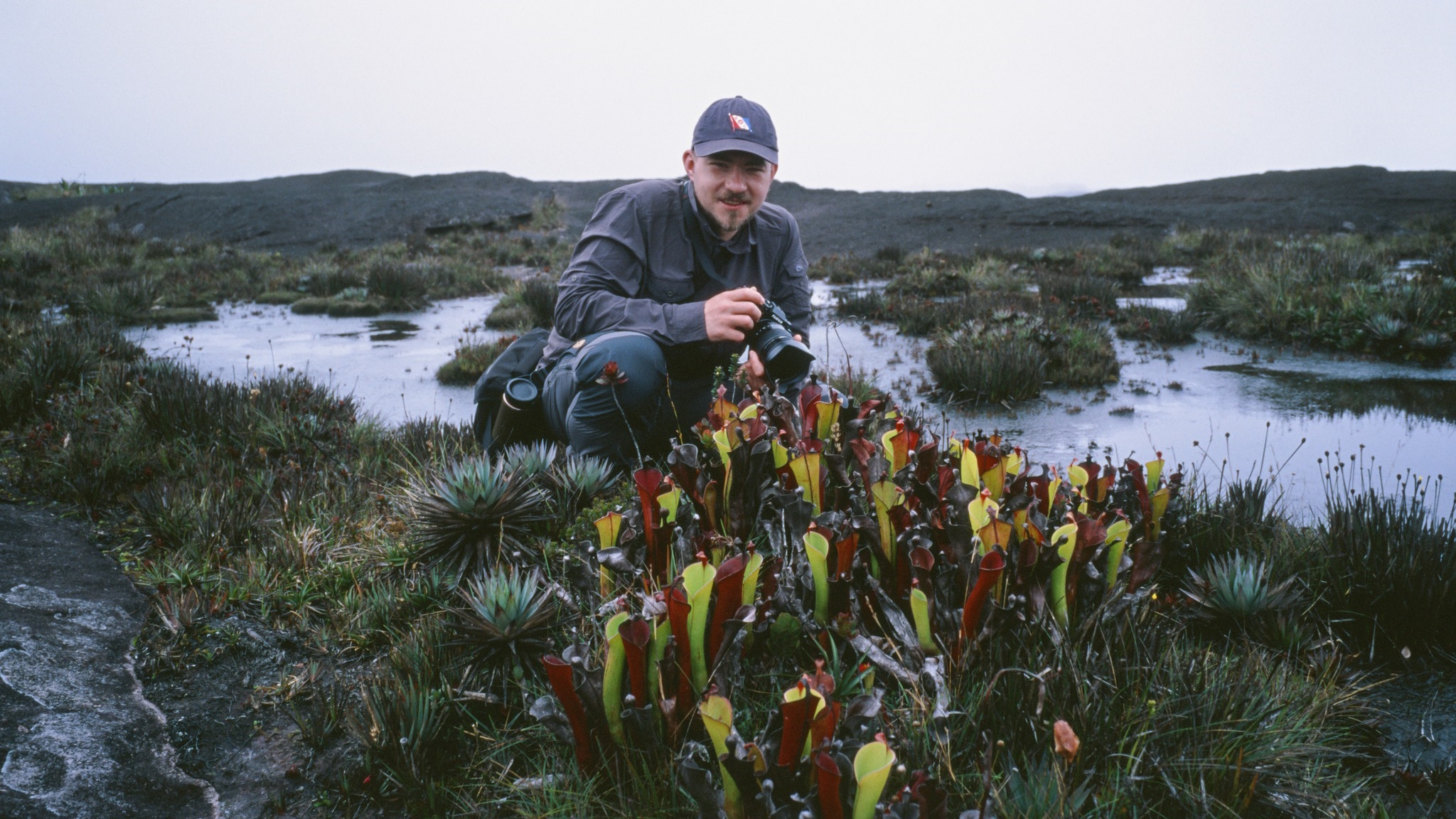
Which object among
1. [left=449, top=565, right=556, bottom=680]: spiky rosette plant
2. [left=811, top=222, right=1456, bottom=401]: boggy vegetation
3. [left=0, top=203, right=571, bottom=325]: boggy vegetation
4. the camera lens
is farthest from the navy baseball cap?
[left=0, top=203, right=571, bottom=325]: boggy vegetation

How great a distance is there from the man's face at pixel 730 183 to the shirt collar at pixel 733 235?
0.30 feet

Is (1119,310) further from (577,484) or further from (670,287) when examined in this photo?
(577,484)

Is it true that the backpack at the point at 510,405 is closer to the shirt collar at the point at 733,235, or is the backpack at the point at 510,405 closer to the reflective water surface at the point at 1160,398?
the reflective water surface at the point at 1160,398

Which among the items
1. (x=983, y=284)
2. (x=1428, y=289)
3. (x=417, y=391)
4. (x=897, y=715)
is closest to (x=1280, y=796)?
(x=897, y=715)

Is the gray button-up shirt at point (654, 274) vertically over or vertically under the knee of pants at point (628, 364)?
over

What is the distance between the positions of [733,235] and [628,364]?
0.86 meters

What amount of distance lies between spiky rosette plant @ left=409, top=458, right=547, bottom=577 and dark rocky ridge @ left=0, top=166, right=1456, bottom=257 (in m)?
16.5

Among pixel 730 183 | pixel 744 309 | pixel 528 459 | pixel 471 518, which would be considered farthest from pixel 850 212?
pixel 471 518

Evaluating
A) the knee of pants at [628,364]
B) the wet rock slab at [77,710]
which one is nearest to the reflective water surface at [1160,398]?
the knee of pants at [628,364]

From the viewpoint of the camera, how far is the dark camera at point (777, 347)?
3.37m

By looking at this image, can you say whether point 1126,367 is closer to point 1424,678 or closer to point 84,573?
point 1424,678

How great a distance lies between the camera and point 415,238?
21797 mm

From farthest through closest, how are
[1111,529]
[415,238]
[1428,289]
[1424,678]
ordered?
[415,238]
[1428,289]
[1424,678]
[1111,529]

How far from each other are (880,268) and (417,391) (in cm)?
947
